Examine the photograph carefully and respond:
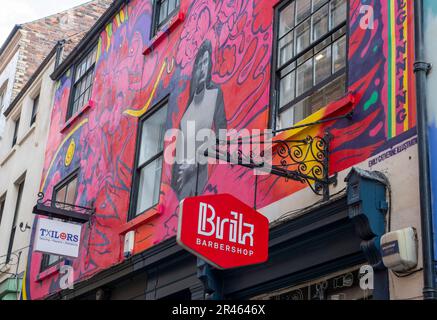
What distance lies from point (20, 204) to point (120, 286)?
6840mm

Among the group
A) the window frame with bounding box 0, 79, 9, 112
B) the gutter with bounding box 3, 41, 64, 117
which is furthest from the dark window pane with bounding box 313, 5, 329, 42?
the window frame with bounding box 0, 79, 9, 112

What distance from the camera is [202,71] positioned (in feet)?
38.0

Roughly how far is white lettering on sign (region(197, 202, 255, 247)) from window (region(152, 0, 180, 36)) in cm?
635

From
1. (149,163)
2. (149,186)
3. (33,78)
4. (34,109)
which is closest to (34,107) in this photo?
(34,109)

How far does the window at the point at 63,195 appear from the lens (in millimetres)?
15250

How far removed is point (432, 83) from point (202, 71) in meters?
4.97

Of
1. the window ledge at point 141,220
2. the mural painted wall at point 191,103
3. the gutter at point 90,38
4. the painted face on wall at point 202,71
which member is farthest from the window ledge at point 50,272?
the gutter at point 90,38

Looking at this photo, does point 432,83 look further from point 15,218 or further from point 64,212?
point 15,218

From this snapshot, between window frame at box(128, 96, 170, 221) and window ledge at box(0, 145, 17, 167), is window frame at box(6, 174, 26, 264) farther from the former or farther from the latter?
window frame at box(128, 96, 170, 221)

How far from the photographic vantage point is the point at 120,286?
12.3 metres

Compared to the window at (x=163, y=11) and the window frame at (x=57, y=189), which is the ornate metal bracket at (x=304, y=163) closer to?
the window at (x=163, y=11)

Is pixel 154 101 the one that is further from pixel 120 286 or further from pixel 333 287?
pixel 333 287

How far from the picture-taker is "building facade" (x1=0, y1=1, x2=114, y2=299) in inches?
682
